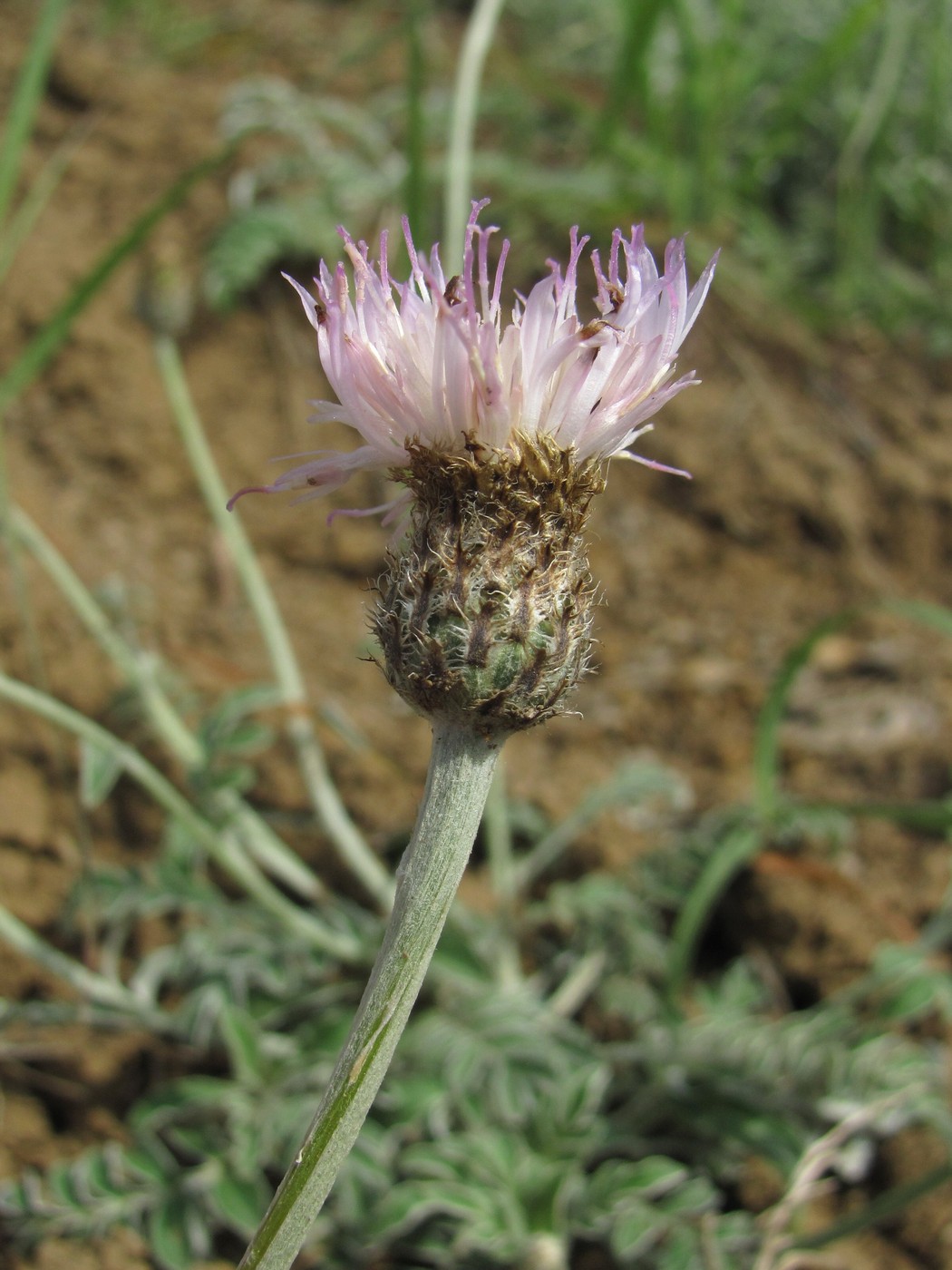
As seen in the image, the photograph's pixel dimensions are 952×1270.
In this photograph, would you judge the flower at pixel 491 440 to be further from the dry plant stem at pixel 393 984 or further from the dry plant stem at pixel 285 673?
the dry plant stem at pixel 285 673

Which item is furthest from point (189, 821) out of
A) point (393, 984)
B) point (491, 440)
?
point (491, 440)

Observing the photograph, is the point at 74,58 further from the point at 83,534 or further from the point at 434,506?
the point at 434,506

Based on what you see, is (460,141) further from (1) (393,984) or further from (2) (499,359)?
(1) (393,984)

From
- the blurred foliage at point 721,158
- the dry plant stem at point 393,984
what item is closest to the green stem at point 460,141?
the blurred foliage at point 721,158

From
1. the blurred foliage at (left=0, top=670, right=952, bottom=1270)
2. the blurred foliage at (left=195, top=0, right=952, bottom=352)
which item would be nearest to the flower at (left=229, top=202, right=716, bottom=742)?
the blurred foliage at (left=0, top=670, right=952, bottom=1270)

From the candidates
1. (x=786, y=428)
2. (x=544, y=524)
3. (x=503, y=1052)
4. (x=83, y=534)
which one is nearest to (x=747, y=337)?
(x=786, y=428)

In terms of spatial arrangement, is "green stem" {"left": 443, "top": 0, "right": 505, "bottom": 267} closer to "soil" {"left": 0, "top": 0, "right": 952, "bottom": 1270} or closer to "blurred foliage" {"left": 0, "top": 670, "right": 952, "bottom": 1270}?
"soil" {"left": 0, "top": 0, "right": 952, "bottom": 1270}
